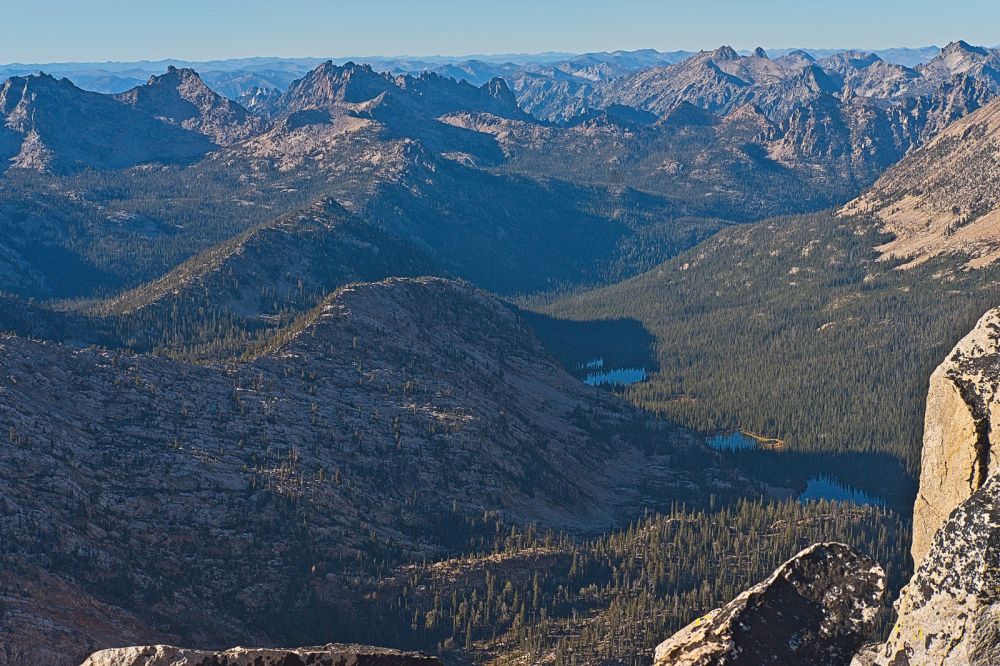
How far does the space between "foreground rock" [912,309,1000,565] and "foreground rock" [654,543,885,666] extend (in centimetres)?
644

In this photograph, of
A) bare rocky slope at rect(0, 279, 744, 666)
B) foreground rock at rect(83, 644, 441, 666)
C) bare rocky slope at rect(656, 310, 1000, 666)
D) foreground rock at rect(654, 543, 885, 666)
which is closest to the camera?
foreground rock at rect(83, 644, 441, 666)

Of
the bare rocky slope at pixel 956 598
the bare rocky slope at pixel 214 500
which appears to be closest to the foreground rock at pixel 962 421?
the bare rocky slope at pixel 956 598

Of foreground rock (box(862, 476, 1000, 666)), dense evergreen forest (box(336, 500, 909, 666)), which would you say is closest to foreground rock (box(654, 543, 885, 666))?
foreground rock (box(862, 476, 1000, 666))

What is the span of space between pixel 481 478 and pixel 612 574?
129 ft

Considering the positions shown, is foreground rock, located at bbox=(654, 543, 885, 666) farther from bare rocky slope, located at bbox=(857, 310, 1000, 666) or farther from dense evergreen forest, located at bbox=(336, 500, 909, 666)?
dense evergreen forest, located at bbox=(336, 500, 909, 666)

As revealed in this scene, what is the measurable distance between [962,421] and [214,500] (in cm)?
12609

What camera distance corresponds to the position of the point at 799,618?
28594mm

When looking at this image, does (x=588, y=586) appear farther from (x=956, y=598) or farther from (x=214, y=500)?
(x=956, y=598)

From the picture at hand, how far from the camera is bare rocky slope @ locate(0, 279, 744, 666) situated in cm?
11375

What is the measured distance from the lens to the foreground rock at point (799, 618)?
28.0m

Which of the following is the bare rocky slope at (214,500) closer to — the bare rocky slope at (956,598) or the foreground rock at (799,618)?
the foreground rock at (799,618)

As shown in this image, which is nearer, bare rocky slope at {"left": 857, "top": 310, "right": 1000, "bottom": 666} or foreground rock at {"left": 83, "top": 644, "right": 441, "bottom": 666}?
bare rocky slope at {"left": 857, "top": 310, "right": 1000, "bottom": 666}

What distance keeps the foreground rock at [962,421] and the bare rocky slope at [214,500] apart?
86009 millimetres

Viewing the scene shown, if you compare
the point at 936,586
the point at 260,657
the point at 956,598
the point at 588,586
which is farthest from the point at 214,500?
the point at 956,598
